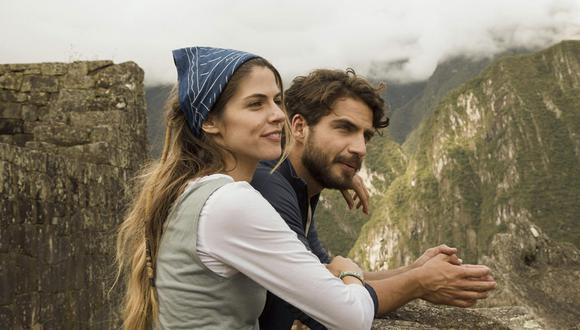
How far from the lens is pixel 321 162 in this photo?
2971mm

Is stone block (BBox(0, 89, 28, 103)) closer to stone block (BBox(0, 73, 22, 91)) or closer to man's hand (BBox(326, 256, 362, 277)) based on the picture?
stone block (BBox(0, 73, 22, 91))

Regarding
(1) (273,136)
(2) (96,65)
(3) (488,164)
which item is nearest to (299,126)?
(1) (273,136)

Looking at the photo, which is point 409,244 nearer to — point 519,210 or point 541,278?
point 519,210

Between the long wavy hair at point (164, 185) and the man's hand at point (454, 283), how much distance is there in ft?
2.81

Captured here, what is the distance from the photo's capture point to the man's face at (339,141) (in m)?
2.96

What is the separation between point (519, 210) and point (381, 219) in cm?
3350

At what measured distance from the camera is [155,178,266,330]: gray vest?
1.78 meters

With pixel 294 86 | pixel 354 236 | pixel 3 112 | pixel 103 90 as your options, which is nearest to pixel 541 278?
pixel 294 86

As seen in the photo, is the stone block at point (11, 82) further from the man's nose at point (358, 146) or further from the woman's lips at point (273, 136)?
the woman's lips at point (273, 136)

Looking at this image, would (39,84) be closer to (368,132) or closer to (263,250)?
(368,132)

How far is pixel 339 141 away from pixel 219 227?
133cm

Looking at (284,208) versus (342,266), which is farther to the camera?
(284,208)

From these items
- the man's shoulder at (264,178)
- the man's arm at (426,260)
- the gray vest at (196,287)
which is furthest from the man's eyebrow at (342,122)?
the gray vest at (196,287)

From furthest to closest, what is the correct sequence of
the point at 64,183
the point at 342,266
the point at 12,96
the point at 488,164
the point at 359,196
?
1. the point at 488,164
2. the point at 12,96
3. the point at 64,183
4. the point at 359,196
5. the point at 342,266
